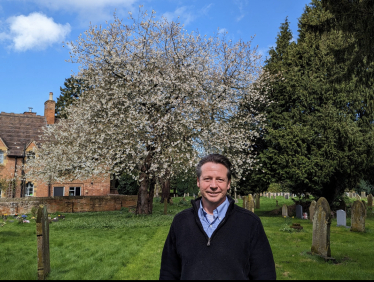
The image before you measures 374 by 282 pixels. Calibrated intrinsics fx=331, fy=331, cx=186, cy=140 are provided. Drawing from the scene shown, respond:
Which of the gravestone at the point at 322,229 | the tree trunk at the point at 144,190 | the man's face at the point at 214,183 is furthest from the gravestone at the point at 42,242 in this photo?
the tree trunk at the point at 144,190

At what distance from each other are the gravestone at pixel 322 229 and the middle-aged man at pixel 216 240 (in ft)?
25.0

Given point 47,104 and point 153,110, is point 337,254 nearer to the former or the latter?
point 153,110

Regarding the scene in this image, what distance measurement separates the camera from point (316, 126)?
21.0 metres

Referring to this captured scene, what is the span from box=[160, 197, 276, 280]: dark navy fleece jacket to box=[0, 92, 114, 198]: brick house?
33.5 metres

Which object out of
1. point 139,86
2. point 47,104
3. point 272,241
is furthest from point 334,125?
point 47,104

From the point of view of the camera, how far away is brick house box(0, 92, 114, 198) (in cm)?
3528

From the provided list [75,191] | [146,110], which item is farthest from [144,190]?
[75,191]

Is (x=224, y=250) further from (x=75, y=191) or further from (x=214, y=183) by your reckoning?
(x=75, y=191)

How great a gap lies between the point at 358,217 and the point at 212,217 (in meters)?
13.7

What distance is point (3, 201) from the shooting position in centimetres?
2455

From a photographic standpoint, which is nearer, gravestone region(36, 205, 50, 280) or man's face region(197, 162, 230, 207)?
man's face region(197, 162, 230, 207)

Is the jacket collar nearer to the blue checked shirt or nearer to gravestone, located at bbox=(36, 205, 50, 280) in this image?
the blue checked shirt

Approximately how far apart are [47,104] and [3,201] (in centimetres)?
1983

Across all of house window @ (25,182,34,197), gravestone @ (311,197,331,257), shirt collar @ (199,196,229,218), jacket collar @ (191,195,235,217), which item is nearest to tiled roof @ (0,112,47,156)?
house window @ (25,182,34,197)
